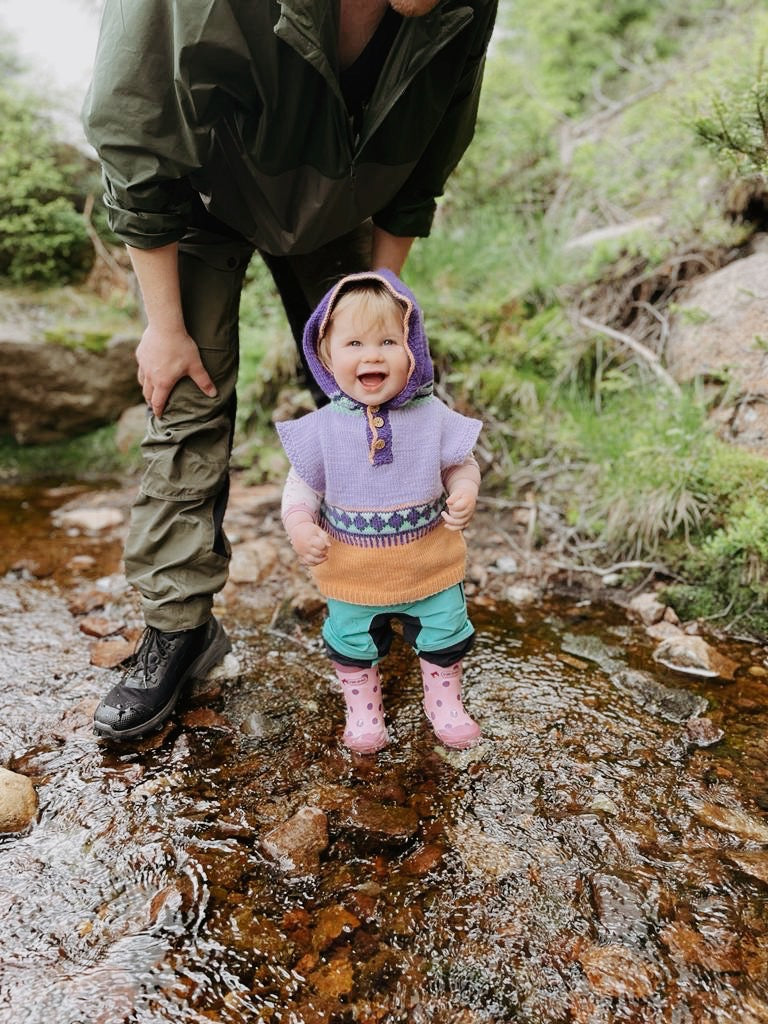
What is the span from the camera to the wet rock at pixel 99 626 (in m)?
2.76

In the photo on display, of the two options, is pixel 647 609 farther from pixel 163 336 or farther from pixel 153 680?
pixel 163 336

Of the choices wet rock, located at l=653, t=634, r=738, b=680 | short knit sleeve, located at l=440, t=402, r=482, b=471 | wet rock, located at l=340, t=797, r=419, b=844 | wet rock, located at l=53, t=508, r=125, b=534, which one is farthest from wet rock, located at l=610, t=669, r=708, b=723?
wet rock, located at l=53, t=508, r=125, b=534

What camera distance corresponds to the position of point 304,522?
1870 millimetres

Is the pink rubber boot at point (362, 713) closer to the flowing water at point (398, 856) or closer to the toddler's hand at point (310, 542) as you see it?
the flowing water at point (398, 856)

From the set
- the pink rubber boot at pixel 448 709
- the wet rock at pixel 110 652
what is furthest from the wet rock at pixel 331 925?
the wet rock at pixel 110 652

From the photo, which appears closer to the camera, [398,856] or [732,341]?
[398,856]

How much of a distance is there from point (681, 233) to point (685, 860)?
3360mm

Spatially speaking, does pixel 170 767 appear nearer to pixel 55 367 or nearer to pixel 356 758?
pixel 356 758

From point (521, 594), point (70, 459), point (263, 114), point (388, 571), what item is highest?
point (263, 114)

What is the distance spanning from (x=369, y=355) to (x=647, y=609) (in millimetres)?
1641

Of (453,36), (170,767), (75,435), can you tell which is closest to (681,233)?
(453,36)

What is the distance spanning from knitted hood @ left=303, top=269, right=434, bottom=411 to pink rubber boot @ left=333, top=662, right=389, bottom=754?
0.76 m

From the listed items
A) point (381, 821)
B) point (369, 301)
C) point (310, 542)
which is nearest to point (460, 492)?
point (310, 542)

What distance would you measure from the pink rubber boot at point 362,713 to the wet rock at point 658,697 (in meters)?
0.81
